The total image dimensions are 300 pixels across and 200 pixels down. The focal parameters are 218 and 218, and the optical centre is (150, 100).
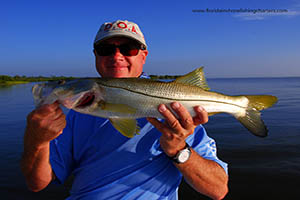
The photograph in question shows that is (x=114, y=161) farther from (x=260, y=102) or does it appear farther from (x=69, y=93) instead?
(x=260, y=102)

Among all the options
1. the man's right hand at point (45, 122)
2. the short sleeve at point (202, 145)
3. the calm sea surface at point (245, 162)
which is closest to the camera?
→ the man's right hand at point (45, 122)

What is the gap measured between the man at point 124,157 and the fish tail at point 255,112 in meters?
0.59

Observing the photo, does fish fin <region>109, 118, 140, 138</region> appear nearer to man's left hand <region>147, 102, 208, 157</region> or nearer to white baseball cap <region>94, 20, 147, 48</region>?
man's left hand <region>147, 102, 208, 157</region>

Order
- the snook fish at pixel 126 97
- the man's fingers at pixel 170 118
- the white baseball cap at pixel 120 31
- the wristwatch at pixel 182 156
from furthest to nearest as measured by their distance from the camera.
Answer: the white baseball cap at pixel 120 31 → the wristwatch at pixel 182 156 → the man's fingers at pixel 170 118 → the snook fish at pixel 126 97

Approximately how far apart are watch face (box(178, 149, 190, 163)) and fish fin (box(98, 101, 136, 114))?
0.75 m

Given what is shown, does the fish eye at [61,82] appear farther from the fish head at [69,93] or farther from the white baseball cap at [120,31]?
the white baseball cap at [120,31]

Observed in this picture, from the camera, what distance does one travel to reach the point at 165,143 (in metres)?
2.62

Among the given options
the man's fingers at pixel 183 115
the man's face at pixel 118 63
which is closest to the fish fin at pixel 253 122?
the man's fingers at pixel 183 115

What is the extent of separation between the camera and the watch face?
2596 mm

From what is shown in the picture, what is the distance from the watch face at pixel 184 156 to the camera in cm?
260

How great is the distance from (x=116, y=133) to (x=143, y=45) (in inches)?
57.4

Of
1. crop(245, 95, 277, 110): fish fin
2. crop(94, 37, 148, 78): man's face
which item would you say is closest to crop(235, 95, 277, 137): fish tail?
crop(245, 95, 277, 110): fish fin

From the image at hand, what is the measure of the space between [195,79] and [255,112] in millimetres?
918

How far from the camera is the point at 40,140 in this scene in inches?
94.5
